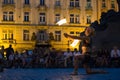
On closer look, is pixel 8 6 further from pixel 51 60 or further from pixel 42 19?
pixel 51 60

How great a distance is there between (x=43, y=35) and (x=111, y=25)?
114 ft

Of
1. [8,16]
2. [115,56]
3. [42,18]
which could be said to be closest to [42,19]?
[42,18]

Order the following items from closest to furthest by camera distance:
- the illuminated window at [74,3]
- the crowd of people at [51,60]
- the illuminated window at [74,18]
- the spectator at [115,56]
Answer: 1. the spectator at [115,56]
2. the crowd of people at [51,60]
3. the illuminated window at [74,18]
4. the illuminated window at [74,3]

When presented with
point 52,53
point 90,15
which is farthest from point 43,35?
point 52,53

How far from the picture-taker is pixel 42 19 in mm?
58438

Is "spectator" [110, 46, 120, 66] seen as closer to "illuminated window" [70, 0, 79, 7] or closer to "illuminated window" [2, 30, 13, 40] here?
"illuminated window" [2, 30, 13, 40]

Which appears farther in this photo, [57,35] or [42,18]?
[42,18]

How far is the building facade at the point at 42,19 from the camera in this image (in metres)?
56.3

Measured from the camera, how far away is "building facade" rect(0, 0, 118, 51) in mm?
56344

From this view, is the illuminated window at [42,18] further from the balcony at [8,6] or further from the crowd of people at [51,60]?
the crowd of people at [51,60]

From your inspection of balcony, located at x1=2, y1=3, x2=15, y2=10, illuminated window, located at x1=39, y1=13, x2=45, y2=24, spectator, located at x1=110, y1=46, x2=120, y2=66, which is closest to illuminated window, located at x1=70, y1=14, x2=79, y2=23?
illuminated window, located at x1=39, y1=13, x2=45, y2=24

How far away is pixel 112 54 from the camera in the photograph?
21219 mm

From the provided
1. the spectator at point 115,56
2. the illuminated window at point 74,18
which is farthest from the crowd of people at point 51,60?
the illuminated window at point 74,18

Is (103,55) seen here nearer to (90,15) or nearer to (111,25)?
(111,25)
